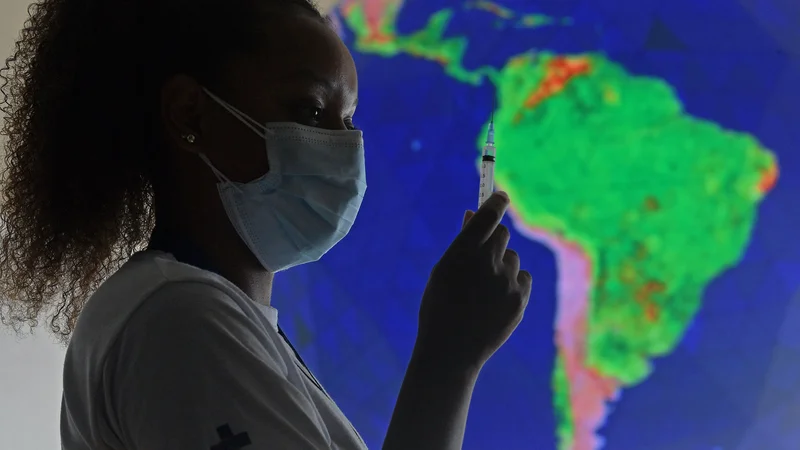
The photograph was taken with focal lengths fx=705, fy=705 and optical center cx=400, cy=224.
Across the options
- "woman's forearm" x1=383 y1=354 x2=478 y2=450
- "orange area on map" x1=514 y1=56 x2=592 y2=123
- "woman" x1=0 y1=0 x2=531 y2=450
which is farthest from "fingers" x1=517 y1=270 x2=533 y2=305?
"orange area on map" x1=514 y1=56 x2=592 y2=123

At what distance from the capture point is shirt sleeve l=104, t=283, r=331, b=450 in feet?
1.67

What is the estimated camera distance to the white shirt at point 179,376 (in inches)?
20.2

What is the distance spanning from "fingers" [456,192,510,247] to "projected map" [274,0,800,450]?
2.28 feet

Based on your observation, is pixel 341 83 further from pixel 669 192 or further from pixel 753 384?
pixel 753 384

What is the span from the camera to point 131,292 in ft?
1.88

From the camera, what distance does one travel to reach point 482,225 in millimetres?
747

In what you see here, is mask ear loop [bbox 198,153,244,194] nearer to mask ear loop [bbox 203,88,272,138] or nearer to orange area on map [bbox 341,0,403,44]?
mask ear loop [bbox 203,88,272,138]

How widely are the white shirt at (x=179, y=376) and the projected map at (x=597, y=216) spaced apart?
93 centimetres

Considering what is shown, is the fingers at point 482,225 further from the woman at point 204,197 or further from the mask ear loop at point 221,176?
the mask ear loop at point 221,176

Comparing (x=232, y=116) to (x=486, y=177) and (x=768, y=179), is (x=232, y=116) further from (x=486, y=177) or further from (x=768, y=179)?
(x=768, y=179)

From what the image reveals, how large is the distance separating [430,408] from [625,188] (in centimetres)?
87

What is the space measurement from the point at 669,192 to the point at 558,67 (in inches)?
13.5

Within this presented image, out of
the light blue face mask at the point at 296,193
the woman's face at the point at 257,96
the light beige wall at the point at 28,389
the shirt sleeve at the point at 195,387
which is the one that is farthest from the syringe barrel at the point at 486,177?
the light beige wall at the point at 28,389

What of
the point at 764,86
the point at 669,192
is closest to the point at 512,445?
the point at 669,192
